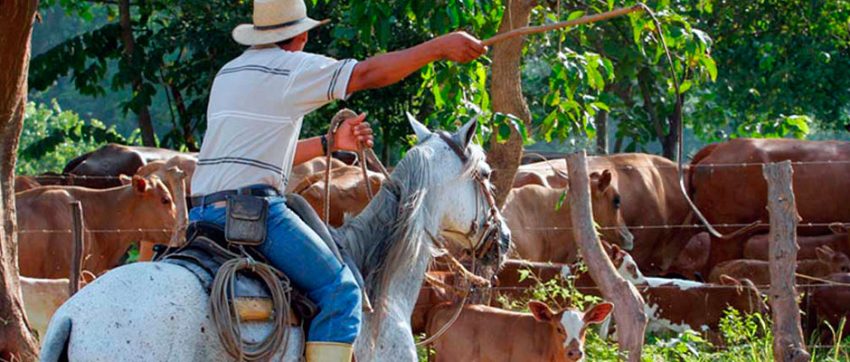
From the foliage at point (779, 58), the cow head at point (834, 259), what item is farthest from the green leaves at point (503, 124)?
the foliage at point (779, 58)

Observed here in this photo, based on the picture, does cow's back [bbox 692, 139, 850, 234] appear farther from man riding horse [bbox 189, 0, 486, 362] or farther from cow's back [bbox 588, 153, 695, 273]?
man riding horse [bbox 189, 0, 486, 362]

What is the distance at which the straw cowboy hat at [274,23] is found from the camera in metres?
4.85

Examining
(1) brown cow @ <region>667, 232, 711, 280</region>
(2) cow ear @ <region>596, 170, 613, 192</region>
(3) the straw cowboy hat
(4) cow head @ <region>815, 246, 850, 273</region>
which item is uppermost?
(3) the straw cowboy hat

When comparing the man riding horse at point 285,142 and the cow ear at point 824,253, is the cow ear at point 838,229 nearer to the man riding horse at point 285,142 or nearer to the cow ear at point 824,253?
the cow ear at point 824,253

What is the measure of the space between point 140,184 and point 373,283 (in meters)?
6.82

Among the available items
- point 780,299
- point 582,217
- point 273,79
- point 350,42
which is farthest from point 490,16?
point 273,79

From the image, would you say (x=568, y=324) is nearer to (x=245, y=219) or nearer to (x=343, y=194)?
(x=343, y=194)

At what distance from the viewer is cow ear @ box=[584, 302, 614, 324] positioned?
8414 mm

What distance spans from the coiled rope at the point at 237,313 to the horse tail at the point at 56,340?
0.48 meters

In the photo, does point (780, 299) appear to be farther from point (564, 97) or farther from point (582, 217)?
point (564, 97)

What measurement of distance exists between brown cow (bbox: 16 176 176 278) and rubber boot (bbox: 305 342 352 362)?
7100mm

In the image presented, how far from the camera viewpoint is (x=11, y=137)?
7.88 metres

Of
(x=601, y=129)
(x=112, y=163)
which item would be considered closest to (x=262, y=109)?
(x=112, y=163)

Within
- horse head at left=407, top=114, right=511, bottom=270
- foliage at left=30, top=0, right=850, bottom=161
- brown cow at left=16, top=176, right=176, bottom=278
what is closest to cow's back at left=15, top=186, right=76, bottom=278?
brown cow at left=16, top=176, right=176, bottom=278
